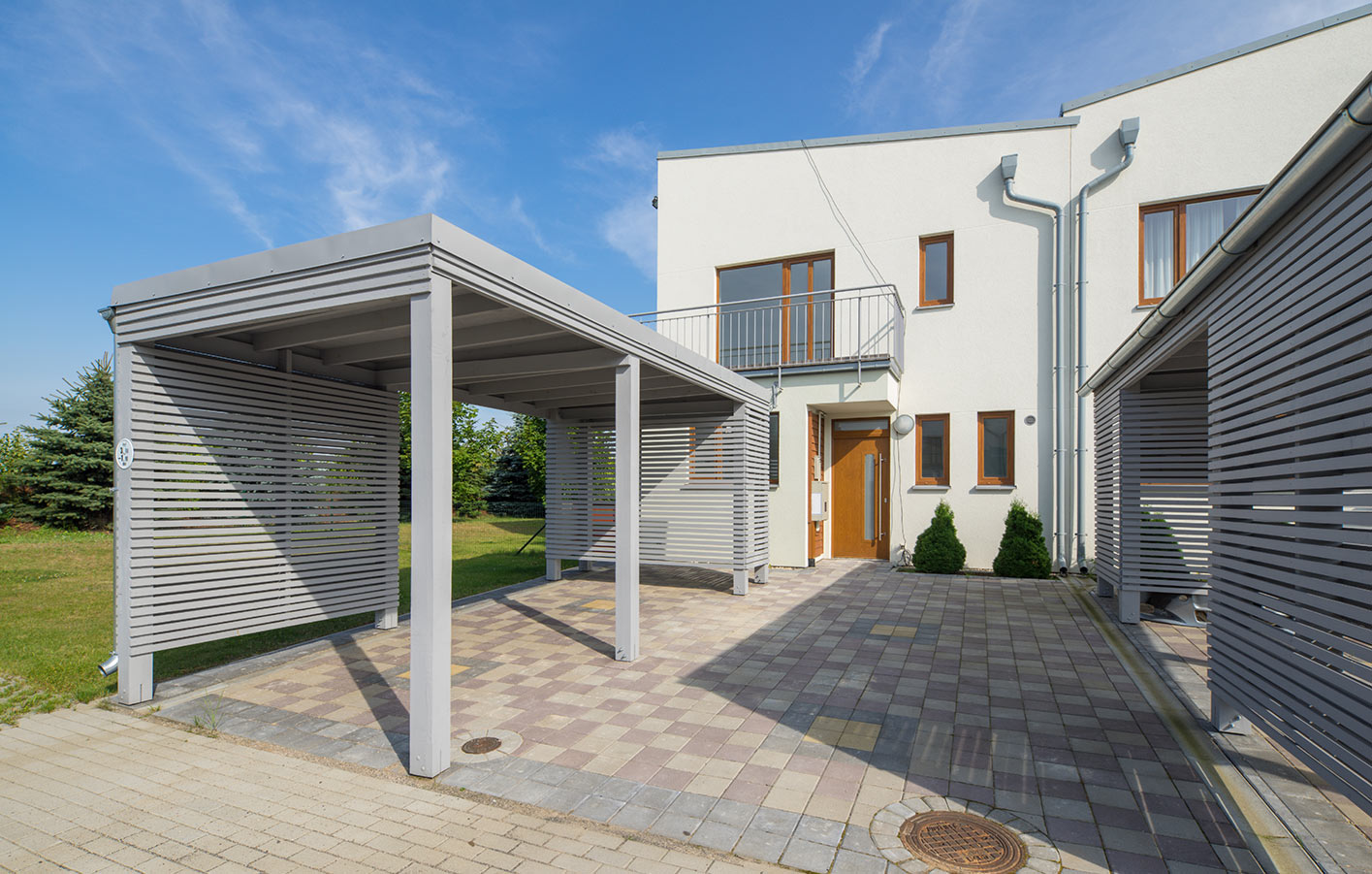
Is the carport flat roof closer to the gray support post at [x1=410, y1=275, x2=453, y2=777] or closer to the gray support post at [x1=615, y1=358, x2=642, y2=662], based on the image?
the gray support post at [x1=410, y1=275, x2=453, y2=777]

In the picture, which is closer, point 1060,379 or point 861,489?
point 1060,379

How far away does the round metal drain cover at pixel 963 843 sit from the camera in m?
2.79

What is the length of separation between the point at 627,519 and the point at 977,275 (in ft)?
29.8

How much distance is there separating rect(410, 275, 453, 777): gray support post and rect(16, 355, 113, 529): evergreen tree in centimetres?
1744

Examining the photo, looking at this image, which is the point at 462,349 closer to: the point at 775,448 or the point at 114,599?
the point at 114,599

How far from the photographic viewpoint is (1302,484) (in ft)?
10.5

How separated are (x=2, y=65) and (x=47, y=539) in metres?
11.7

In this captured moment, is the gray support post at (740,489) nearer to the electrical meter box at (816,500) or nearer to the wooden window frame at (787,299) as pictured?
the electrical meter box at (816,500)

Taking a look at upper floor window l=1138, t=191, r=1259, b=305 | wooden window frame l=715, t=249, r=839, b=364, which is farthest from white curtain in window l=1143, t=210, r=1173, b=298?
wooden window frame l=715, t=249, r=839, b=364

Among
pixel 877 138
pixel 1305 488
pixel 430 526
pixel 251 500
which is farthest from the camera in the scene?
pixel 877 138

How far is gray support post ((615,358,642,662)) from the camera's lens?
5.85m

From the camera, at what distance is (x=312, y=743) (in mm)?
4109

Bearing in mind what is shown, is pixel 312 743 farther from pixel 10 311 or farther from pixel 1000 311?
pixel 10 311

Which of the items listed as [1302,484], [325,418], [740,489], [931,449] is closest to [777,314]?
[931,449]
